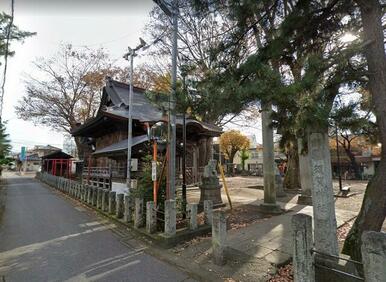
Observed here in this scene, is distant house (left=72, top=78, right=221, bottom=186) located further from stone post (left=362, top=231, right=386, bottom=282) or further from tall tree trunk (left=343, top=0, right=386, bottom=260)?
stone post (left=362, top=231, right=386, bottom=282)

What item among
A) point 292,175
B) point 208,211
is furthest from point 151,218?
point 292,175

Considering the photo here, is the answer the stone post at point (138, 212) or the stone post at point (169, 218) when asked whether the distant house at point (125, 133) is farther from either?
the stone post at point (169, 218)

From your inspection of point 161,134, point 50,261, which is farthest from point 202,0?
point 50,261

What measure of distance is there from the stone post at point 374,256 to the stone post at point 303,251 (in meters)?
0.77

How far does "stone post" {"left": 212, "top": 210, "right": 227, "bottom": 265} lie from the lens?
4753 millimetres

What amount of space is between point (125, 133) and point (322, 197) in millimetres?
13731

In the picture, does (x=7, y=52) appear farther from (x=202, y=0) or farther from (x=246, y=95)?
(x=246, y=95)

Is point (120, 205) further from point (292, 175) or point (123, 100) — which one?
point (292, 175)

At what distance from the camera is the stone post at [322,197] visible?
3.95 meters

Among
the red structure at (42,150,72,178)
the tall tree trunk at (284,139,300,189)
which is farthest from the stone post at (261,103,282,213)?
the red structure at (42,150,72,178)

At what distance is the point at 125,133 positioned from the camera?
52.8 ft

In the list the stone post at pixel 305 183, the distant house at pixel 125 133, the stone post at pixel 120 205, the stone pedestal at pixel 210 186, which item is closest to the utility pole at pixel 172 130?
Result: the stone post at pixel 120 205

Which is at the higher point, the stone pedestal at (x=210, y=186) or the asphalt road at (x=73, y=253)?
the stone pedestal at (x=210, y=186)

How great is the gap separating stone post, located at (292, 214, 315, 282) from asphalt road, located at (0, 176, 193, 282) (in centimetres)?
191
